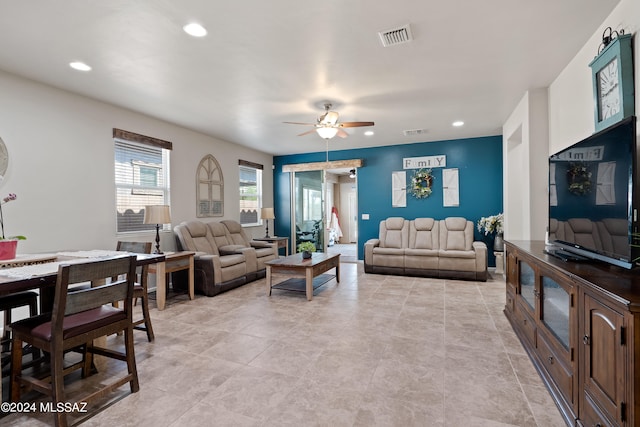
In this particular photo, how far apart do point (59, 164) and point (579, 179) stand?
498 centimetres

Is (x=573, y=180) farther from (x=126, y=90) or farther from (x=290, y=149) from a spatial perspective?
(x=290, y=149)

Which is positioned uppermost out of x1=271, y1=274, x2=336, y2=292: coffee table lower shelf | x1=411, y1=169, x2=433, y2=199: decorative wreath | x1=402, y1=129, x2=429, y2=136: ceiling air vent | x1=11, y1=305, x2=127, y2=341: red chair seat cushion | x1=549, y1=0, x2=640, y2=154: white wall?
x1=402, y1=129, x2=429, y2=136: ceiling air vent

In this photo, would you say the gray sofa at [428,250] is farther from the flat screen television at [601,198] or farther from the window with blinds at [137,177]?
the window with blinds at [137,177]

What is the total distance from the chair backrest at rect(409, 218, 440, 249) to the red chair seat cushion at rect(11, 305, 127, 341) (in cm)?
509

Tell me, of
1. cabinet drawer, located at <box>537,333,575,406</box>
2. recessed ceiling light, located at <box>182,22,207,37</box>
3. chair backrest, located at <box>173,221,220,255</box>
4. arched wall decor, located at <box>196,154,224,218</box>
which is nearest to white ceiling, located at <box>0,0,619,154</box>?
recessed ceiling light, located at <box>182,22,207,37</box>

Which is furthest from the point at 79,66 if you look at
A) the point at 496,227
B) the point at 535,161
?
the point at 496,227

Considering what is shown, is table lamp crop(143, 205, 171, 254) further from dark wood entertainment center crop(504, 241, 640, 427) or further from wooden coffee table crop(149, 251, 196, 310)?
dark wood entertainment center crop(504, 241, 640, 427)

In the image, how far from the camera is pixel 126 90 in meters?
3.62

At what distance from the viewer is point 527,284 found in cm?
262

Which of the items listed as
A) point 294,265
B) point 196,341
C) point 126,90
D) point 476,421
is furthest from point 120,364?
point 126,90

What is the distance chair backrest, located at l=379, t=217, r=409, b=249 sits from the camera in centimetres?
615

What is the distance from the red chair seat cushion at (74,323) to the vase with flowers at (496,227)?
581 cm

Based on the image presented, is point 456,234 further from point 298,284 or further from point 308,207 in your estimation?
point 308,207

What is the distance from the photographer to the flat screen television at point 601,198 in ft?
5.21
